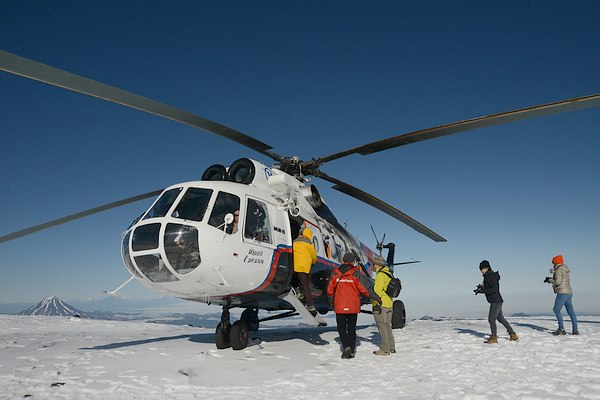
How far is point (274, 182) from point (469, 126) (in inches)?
172

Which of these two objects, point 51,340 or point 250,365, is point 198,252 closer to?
point 250,365

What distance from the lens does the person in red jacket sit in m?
6.96

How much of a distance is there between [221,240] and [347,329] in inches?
119

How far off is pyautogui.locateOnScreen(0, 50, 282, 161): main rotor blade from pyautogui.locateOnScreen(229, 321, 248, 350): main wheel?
13.5 ft

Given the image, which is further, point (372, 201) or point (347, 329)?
point (372, 201)

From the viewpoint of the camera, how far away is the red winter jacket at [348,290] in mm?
7000

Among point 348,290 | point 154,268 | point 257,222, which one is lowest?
point 348,290

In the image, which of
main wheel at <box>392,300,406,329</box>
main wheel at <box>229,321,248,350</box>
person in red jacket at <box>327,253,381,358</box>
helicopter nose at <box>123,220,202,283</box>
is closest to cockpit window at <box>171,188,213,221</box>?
helicopter nose at <box>123,220,202,283</box>

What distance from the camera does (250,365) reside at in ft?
20.2

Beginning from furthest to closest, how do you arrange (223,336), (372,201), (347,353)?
(372,201) → (223,336) → (347,353)

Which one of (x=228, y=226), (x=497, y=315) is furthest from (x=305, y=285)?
(x=497, y=315)

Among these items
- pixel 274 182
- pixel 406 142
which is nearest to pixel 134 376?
pixel 274 182

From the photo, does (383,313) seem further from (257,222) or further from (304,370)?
(257,222)

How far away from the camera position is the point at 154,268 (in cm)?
Answer: 639
